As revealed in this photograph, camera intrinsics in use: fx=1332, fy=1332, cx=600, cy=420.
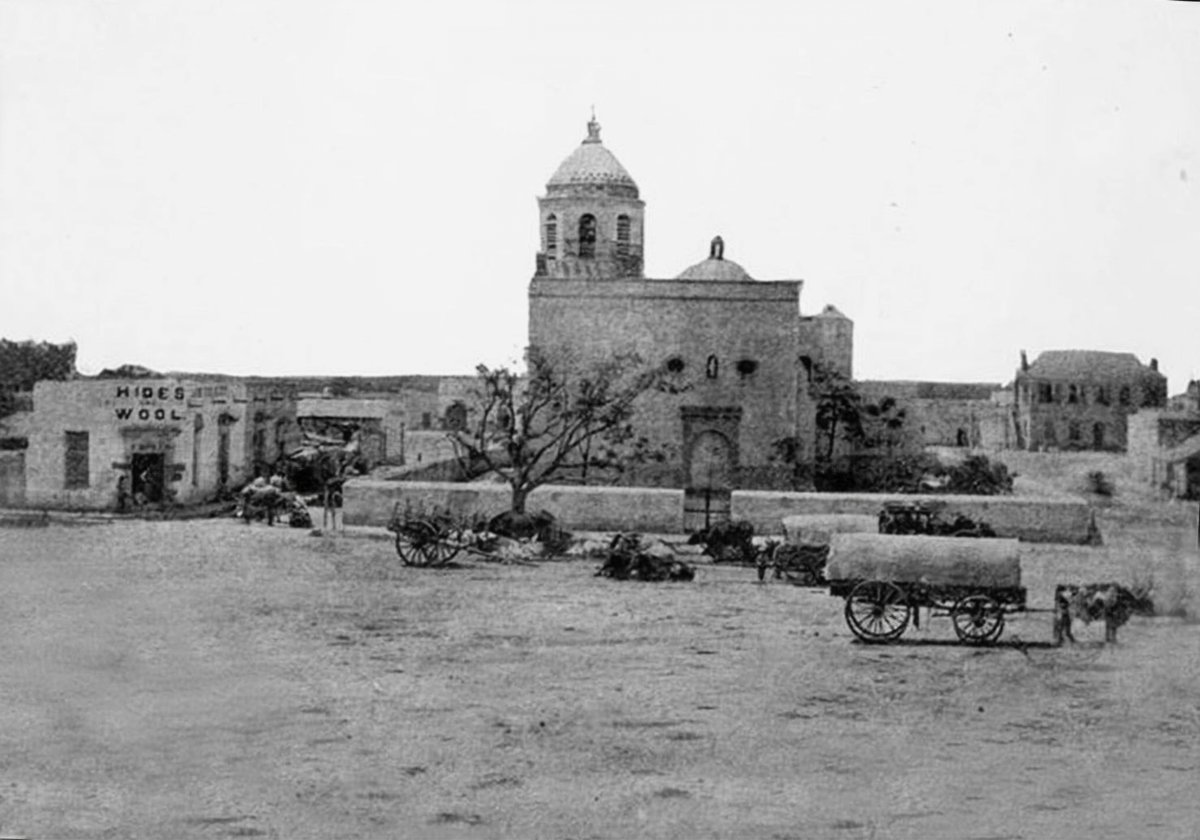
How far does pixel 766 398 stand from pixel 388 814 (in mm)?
21185

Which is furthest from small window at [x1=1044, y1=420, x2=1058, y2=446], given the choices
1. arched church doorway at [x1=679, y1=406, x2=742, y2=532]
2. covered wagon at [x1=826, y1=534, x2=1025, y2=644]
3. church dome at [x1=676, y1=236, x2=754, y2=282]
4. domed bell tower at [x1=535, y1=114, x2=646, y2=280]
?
covered wagon at [x1=826, y1=534, x2=1025, y2=644]

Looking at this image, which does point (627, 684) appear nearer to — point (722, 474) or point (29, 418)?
point (29, 418)

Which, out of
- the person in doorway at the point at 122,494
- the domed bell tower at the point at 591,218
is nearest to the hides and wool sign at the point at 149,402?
the person in doorway at the point at 122,494

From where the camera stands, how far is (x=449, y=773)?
7.70 m

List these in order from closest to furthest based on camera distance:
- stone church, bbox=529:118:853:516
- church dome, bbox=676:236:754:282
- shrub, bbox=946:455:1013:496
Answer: shrub, bbox=946:455:1013:496
stone church, bbox=529:118:853:516
church dome, bbox=676:236:754:282

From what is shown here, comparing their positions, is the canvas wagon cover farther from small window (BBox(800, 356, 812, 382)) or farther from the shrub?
small window (BBox(800, 356, 812, 382))

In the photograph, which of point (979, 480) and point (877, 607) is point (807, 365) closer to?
point (979, 480)

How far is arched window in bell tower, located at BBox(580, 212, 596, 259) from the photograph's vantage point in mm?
31125

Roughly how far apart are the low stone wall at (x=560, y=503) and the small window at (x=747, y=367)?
Result: 26.2 feet

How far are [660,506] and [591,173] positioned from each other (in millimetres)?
13224

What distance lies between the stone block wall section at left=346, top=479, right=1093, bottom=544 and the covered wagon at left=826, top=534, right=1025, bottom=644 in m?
6.98

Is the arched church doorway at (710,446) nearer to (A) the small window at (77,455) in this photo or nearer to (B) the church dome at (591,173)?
(B) the church dome at (591,173)

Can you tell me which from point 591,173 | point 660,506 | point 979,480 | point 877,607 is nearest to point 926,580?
point 877,607

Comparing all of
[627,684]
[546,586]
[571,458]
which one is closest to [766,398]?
[571,458]
